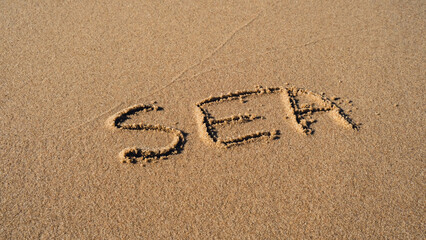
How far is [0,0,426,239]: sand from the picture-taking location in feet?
4.91

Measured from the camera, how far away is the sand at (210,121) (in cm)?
150

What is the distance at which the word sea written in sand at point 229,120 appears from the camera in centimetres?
170

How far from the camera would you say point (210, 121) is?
184 cm

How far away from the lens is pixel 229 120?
1874mm

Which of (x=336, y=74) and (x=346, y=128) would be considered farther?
(x=336, y=74)

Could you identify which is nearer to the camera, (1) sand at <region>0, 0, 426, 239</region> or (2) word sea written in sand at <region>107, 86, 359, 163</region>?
(1) sand at <region>0, 0, 426, 239</region>

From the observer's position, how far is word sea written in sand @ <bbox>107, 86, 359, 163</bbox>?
170cm

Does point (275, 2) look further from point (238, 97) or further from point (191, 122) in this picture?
point (191, 122)

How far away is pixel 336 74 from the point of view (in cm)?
219

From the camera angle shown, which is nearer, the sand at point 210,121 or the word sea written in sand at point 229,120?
the sand at point 210,121

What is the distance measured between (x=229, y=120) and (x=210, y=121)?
101mm

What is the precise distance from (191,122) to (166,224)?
0.57 metres

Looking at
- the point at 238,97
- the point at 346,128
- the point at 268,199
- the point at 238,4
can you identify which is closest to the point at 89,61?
the point at 238,97

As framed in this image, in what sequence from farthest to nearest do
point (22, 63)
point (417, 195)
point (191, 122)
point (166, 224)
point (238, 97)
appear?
point (22, 63) < point (238, 97) < point (191, 122) < point (417, 195) < point (166, 224)
